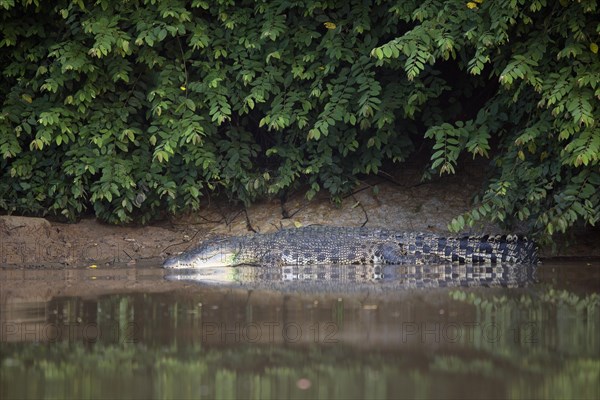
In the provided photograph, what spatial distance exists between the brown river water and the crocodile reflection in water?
18cm

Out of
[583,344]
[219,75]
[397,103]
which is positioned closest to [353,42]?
[397,103]

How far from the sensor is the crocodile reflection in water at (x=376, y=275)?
314 inches

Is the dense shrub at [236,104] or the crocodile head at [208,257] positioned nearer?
Result: the dense shrub at [236,104]

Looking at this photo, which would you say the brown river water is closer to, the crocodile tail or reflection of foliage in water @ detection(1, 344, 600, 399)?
reflection of foliage in water @ detection(1, 344, 600, 399)

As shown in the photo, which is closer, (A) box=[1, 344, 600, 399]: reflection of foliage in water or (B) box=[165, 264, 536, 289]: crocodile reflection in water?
(A) box=[1, 344, 600, 399]: reflection of foliage in water

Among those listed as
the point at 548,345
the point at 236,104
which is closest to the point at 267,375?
the point at 548,345

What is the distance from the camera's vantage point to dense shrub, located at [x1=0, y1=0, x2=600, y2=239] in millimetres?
9188

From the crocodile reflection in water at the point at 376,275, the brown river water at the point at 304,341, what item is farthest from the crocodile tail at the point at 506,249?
the brown river water at the point at 304,341

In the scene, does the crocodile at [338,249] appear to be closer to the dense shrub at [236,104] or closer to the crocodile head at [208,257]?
the crocodile head at [208,257]

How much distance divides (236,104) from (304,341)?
583 centimetres

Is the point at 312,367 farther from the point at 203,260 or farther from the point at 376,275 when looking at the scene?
the point at 203,260

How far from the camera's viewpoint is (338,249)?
33.8ft

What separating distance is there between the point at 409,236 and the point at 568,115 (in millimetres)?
2626

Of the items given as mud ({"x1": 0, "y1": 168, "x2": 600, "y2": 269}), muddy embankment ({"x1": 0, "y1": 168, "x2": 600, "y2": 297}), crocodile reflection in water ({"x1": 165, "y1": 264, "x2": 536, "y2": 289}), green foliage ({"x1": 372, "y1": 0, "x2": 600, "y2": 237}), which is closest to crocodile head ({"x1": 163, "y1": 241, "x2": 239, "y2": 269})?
crocodile reflection in water ({"x1": 165, "y1": 264, "x2": 536, "y2": 289})
